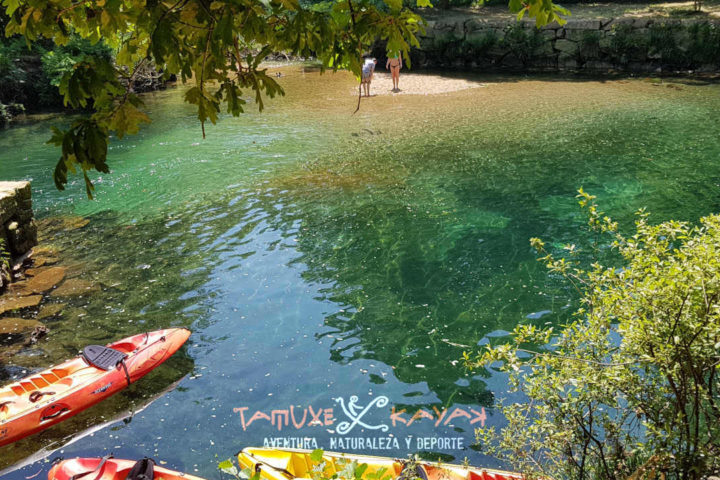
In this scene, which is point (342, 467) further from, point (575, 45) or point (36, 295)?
point (575, 45)

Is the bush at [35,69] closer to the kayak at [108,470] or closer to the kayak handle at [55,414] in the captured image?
the kayak handle at [55,414]

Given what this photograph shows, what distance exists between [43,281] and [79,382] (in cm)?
366

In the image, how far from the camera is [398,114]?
1822 centimetres

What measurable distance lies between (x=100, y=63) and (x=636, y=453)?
4.10m

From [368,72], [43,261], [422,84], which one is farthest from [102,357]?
[422,84]

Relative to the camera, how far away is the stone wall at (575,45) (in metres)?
20.8

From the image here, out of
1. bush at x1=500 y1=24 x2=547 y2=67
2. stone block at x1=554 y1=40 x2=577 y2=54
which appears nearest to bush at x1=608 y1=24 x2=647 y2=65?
stone block at x1=554 y1=40 x2=577 y2=54

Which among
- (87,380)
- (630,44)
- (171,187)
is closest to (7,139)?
(171,187)

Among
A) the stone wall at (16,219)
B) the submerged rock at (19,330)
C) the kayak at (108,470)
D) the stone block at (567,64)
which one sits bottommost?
the kayak at (108,470)

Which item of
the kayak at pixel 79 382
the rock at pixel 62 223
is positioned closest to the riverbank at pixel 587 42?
the rock at pixel 62 223

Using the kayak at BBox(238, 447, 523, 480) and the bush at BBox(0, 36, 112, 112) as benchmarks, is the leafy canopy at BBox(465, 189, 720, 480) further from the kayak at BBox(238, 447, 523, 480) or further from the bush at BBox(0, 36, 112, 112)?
the bush at BBox(0, 36, 112, 112)

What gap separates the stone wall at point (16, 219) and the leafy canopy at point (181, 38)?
809 cm

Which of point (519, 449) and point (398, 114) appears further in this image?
point (398, 114)

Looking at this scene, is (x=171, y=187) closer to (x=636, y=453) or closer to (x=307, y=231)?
(x=307, y=231)
